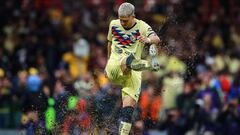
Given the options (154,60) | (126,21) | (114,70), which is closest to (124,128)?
(114,70)

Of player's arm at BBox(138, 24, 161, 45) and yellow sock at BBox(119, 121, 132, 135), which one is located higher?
player's arm at BBox(138, 24, 161, 45)

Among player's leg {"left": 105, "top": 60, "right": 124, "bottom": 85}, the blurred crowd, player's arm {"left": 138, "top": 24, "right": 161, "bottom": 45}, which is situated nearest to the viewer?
player's arm {"left": 138, "top": 24, "right": 161, "bottom": 45}

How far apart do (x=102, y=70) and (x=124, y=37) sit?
749 cm

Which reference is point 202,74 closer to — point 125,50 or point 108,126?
point 108,126

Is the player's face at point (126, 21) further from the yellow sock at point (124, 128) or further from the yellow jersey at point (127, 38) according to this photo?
the yellow sock at point (124, 128)

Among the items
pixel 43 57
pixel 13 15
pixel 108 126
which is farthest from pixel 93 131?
pixel 13 15

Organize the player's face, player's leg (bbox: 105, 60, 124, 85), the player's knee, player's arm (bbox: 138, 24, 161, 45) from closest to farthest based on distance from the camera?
1. player's arm (bbox: 138, 24, 161, 45)
2. the player's knee
3. the player's face
4. player's leg (bbox: 105, 60, 124, 85)

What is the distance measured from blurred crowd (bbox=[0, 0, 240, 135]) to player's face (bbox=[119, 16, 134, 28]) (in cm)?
281

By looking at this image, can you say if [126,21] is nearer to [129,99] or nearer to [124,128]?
[129,99]

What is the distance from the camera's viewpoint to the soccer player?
60.5 ft

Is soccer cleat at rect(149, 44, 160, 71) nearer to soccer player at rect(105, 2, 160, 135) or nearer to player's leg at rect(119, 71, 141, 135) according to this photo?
soccer player at rect(105, 2, 160, 135)

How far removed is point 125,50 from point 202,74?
709cm

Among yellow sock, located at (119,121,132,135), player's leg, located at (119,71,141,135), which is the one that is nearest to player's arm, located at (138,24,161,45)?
player's leg, located at (119,71,141,135)

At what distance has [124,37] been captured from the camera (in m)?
18.8
